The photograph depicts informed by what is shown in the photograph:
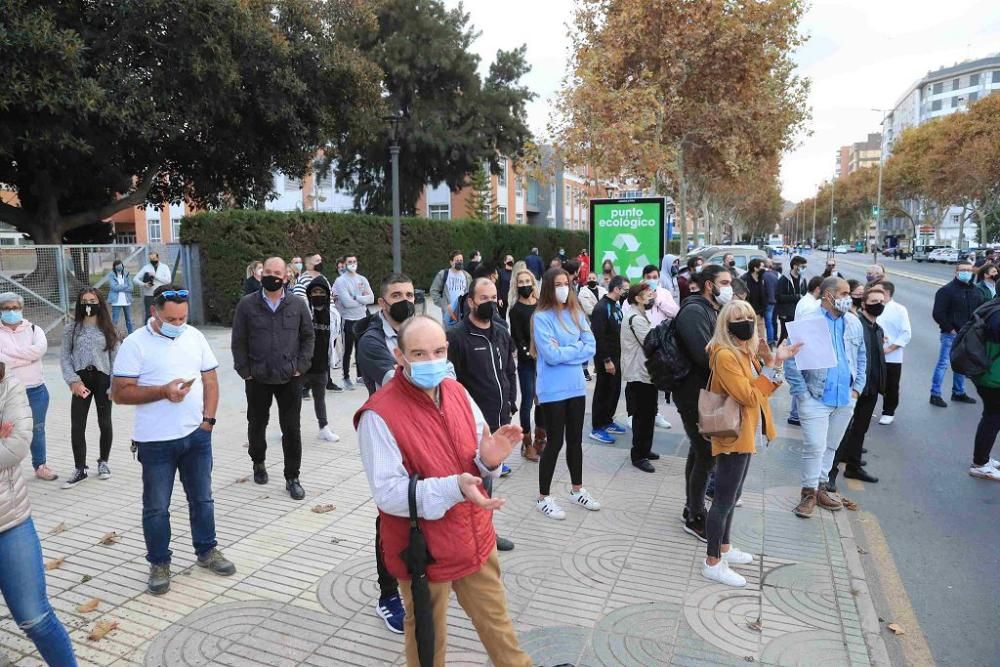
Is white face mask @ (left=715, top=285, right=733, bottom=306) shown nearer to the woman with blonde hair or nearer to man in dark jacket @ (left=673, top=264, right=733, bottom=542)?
man in dark jacket @ (left=673, top=264, right=733, bottom=542)

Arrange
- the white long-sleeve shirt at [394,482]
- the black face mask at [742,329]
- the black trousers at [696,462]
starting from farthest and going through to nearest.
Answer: the black trousers at [696,462]
the black face mask at [742,329]
the white long-sleeve shirt at [394,482]

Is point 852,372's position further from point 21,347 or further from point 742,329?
point 21,347

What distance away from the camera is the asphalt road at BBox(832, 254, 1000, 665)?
12.8 feet

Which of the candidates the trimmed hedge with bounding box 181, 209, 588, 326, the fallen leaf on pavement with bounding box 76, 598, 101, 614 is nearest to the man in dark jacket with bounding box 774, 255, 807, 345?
the fallen leaf on pavement with bounding box 76, 598, 101, 614

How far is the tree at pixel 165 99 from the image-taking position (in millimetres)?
13180

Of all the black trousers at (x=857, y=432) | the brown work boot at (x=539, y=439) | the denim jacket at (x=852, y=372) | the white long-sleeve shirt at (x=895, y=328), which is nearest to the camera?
the denim jacket at (x=852, y=372)

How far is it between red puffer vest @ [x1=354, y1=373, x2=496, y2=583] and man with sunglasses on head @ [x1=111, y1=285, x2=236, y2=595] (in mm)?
1919

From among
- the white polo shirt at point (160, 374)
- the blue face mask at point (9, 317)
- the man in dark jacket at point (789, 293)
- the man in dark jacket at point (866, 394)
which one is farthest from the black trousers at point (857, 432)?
the blue face mask at point (9, 317)

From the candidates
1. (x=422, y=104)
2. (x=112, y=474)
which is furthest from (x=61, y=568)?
(x=422, y=104)

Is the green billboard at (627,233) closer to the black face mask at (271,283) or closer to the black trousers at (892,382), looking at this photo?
the black trousers at (892,382)

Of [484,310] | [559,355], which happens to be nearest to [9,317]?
[484,310]

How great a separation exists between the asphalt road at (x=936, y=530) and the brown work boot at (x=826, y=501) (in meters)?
0.15

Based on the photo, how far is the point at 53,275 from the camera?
46.3 ft

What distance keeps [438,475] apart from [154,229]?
5271 centimetres
